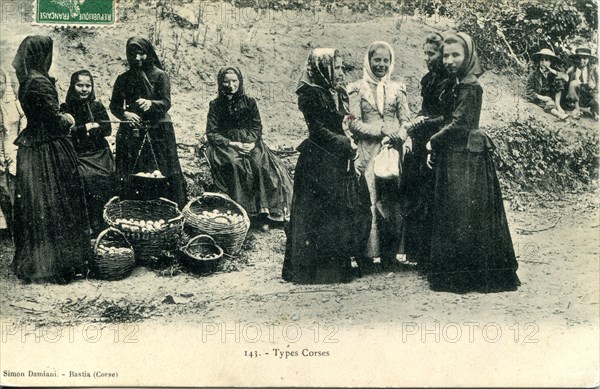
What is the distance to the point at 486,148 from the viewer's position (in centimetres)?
582

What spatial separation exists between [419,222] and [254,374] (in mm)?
1742

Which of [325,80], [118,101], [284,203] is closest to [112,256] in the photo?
[118,101]

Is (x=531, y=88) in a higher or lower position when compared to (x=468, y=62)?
lower

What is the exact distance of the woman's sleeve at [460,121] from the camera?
5773 mm

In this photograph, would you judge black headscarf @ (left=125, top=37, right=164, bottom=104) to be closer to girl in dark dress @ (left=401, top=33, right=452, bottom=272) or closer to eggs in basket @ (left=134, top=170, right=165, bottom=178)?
eggs in basket @ (left=134, top=170, right=165, bottom=178)

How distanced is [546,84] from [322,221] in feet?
7.10

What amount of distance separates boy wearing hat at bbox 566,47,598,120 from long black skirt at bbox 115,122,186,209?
127 inches

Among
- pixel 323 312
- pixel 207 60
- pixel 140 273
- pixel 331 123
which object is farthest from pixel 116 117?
pixel 323 312

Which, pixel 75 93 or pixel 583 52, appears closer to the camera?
pixel 75 93

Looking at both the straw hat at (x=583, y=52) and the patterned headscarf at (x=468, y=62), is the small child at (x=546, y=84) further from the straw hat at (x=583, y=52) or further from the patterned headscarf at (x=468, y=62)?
the patterned headscarf at (x=468, y=62)

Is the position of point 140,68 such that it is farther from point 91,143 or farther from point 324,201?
point 324,201

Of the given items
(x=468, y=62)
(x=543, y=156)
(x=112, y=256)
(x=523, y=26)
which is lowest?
(x=112, y=256)

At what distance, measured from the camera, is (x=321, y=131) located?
19.0ft

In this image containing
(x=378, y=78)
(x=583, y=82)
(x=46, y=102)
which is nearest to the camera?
(x=46, y=102)
